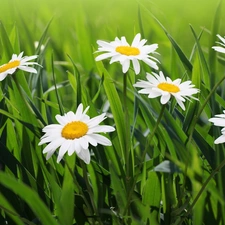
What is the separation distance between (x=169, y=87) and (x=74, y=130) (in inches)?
5.8

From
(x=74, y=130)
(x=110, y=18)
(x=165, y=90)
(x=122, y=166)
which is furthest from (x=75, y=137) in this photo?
Result: (x=110, y=18)

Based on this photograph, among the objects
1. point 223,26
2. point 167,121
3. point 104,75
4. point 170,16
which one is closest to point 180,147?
point 167,121

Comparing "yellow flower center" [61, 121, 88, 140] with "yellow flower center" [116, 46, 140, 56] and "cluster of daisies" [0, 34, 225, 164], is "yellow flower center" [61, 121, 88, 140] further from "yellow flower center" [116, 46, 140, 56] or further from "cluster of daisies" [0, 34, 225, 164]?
"yellow flower center" [116, 46, 140, 56]

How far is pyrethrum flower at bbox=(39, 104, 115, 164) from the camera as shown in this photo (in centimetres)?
61

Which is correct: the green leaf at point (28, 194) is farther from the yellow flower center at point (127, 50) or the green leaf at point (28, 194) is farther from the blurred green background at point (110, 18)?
the blurred green background at point (110, 18)

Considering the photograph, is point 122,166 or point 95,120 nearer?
point 95,120

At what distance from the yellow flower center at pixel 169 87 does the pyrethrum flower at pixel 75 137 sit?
10cm

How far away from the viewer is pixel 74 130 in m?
0.65

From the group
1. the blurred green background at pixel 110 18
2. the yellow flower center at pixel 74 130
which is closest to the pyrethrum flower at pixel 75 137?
the yellow flower center at pixel 74 130

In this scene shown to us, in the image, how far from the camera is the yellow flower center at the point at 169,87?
0.69 metres

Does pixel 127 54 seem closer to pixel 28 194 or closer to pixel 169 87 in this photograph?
pixel 169 87

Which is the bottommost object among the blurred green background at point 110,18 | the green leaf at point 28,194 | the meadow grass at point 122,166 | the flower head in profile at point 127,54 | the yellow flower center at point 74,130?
the blurred green background at point 110,18

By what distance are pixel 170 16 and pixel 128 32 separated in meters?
0.29

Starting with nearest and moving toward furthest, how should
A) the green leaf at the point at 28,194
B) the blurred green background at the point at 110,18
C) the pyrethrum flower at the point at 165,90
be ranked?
the green leaf at the point at 28,194 → the pyrethrum flower at the point at 165,90 → the blurred green background at the point at 110,18
